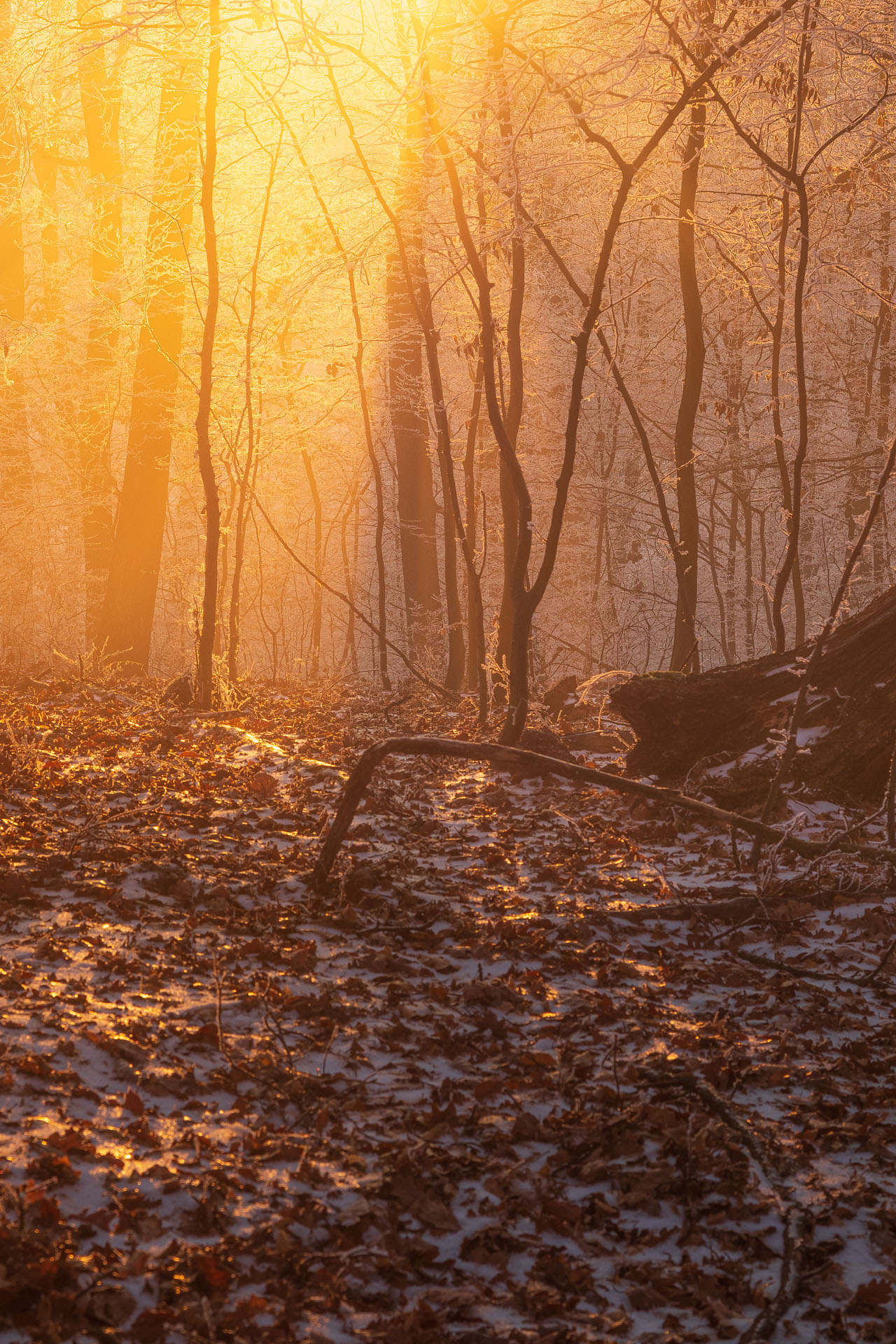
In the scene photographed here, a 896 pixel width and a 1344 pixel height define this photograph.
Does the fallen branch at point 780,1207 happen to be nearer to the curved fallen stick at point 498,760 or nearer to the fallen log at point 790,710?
the curved fallen stick at point 498,760

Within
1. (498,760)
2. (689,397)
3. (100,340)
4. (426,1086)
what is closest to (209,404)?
(689,397)

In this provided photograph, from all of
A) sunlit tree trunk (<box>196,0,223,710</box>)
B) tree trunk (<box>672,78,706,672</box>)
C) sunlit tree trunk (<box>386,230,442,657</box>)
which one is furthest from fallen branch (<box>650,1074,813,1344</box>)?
sunlit tree trunk (<box>386,230,442,657</box>)

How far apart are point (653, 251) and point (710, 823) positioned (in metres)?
16.1

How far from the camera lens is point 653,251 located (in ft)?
66.2

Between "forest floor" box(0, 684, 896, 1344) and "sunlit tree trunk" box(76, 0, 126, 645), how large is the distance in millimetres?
10577

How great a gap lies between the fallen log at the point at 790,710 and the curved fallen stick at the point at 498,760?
1.55 metres

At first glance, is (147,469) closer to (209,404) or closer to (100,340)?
(100,340)

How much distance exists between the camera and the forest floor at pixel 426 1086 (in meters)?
2.66

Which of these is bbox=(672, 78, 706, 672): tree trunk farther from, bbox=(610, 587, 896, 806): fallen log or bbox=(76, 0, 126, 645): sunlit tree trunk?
bbox=(76, 0, 126, 645): sunlit tree trunk

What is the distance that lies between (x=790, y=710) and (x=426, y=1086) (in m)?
4.67

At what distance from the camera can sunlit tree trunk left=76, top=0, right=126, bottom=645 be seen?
15.9m

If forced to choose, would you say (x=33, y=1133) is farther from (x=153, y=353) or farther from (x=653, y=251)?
(x=653, y=251)

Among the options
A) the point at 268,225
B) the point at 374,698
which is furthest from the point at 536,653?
the point at 268,225

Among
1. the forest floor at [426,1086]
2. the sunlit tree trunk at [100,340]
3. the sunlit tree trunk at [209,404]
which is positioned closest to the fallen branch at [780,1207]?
the forest floor at [426,1086]
